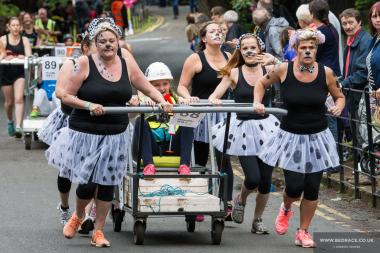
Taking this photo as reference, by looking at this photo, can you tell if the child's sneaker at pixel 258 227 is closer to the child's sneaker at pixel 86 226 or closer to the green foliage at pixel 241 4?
the child's sneaker at pixel 86 226

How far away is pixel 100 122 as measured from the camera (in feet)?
34.2

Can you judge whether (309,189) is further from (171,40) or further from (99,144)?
(171,40)

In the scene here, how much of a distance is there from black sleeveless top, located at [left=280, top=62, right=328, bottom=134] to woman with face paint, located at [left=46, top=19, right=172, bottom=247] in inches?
43.4

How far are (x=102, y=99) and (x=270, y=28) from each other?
7893 mm

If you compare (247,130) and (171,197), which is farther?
(247,130)

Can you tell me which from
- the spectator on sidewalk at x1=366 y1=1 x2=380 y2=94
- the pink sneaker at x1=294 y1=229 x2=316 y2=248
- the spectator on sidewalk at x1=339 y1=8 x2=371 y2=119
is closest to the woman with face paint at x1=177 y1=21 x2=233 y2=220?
the pink sneaker at x1=294 y1=229 x2=316 y2=248

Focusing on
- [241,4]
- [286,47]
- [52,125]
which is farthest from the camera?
[241,4]

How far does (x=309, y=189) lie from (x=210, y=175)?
0.89 metres

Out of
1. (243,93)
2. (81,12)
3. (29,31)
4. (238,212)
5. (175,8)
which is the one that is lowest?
(175,8)

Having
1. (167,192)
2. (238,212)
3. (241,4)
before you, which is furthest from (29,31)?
(167,192)

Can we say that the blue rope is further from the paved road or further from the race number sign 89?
the race number sign 89

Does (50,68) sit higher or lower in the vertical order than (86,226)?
higher

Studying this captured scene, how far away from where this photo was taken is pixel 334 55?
15500 millimetres

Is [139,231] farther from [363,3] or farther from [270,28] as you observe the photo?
[363,3]
